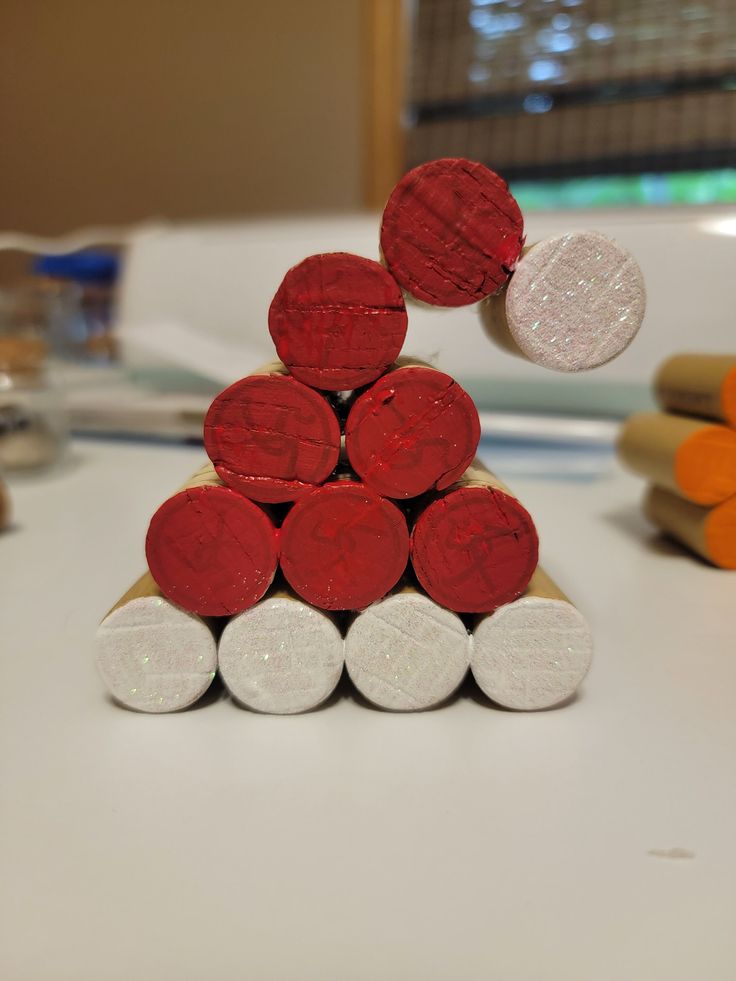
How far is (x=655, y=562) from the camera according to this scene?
1089mm

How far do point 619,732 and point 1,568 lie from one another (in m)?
0.80

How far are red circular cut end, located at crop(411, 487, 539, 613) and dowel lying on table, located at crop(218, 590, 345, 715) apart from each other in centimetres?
10

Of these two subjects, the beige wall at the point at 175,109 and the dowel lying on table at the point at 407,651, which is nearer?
the dowel lying on table at the point at 407,651

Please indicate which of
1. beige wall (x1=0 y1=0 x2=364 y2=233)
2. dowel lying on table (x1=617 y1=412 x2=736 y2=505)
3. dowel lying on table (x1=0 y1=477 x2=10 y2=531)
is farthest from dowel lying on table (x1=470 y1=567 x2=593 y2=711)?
beige wall (x1=0 y1=0 x2=364 y2=233)

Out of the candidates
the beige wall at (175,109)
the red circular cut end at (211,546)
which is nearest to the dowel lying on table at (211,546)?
the red circular cut end at (211,546)

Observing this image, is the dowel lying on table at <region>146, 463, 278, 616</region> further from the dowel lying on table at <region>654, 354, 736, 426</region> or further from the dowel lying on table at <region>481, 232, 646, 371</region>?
the dowel lying on table at <region>654, 354, 736, 426</region>

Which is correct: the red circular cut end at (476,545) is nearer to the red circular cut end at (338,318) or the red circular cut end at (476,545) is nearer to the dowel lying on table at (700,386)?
the red circular cut end at (338,318)

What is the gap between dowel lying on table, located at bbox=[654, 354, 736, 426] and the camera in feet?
3.29

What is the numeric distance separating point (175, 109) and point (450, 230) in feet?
9.45

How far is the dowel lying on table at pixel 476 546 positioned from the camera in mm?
654

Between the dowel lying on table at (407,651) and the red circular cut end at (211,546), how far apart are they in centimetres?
10

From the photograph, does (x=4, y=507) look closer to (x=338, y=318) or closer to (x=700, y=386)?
(x=338, y=318)

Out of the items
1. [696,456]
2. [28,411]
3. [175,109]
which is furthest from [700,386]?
[175,109]

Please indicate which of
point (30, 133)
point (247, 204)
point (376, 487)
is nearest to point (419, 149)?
point (247, 204)
